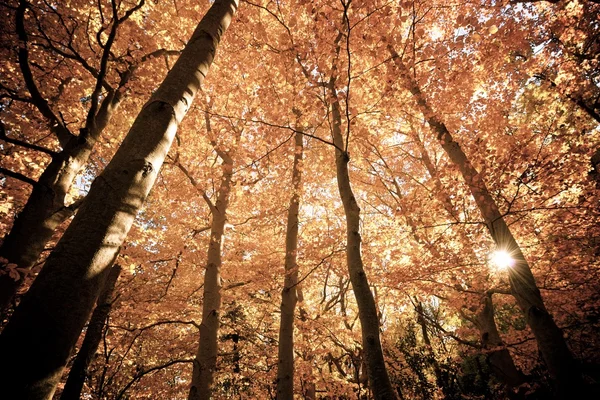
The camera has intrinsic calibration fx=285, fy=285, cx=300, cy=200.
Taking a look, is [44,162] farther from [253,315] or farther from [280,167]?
[253,315]

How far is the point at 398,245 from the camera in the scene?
989 centimetres

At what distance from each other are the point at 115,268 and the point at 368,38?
341 inches

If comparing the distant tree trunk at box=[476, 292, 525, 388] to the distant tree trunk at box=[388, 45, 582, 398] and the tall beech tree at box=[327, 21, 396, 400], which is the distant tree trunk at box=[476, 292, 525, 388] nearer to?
the distant tree trunk at box=[388, 45, 582, 398]

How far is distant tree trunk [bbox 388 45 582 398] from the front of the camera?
4.53 m

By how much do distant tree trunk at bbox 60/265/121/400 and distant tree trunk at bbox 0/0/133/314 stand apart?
276 cm

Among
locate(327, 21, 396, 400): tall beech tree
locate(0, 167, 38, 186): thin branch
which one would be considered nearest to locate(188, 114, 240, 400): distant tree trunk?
locate(327, 21, 396, 400): tall beech tree

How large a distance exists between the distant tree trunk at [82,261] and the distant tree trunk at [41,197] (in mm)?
3117

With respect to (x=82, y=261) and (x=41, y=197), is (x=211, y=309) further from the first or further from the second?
(x=82, y=261)

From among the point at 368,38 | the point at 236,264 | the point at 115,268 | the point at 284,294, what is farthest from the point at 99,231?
the point at 236,264

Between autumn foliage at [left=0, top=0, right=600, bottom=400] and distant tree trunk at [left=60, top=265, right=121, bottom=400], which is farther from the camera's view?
distant tree trunk at [left=60, top=265, right=121, bottom=400]

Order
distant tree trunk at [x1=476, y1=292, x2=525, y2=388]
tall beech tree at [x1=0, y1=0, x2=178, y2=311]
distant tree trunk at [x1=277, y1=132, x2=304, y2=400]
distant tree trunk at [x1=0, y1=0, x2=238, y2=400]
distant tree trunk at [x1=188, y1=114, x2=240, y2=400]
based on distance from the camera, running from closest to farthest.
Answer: distant tree trunk at [x1=0, y1=0, x2=238, y2=400] < tall beech tree at [x1=0, y1=0, x2=178, y2=311] < distant tree trunk at [x1=188, y1=114, x2=240, y2=400] < distant tree trunk at [x1=277, y1=132, x2=304, y2=400] < distant tree trunk at [x1=476, y1=292, x2=525, y2=388]

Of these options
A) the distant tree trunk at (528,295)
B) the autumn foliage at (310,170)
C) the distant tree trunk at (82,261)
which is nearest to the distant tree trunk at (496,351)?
the autumn foliage at (310,170)

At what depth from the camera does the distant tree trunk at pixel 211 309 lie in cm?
582

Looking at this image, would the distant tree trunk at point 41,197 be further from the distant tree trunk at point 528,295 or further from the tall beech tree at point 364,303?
the distant tree trunk at point 528,295
